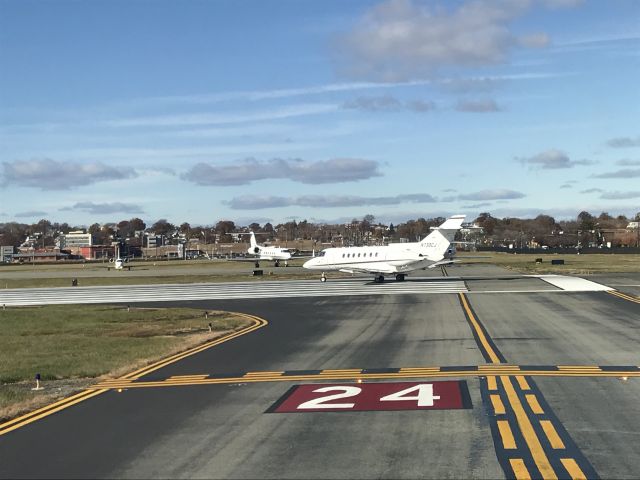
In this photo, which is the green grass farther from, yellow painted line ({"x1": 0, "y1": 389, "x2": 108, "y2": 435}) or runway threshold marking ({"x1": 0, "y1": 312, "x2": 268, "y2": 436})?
yellow painted line ({"x1": 0, "y1": 389, "x2": 108, "y2": 435})

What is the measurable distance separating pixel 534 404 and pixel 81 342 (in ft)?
64.2

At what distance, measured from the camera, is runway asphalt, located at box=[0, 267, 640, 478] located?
31.0 ft

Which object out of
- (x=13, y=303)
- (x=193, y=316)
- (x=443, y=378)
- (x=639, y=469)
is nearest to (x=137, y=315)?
(x=193, y=316)

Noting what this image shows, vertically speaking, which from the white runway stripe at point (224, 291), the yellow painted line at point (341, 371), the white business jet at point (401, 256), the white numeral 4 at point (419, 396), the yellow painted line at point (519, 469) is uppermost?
the white business jet at point (401, 256)

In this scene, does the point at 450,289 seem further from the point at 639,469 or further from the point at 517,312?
the point at 639,469

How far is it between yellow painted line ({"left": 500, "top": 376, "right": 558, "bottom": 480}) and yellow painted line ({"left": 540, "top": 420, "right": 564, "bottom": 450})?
0.19 meters

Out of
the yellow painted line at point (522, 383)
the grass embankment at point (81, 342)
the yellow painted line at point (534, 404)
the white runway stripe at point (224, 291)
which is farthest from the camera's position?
the white runway stripe at point (224, 291)

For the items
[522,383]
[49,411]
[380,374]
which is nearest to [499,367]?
[522,383]

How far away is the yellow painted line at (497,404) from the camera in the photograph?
1239cm

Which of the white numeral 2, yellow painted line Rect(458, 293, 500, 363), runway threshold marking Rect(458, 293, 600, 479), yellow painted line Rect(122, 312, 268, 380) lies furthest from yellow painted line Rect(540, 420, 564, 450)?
yellow painted line Rect(122, 312, 268, 380)

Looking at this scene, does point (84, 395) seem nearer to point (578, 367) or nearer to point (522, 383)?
point (522, 383)

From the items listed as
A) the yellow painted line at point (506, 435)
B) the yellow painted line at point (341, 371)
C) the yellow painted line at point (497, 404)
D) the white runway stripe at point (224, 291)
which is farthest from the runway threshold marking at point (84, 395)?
the white runway stripe at point (224, 291)

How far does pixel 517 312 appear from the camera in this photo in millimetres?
33438

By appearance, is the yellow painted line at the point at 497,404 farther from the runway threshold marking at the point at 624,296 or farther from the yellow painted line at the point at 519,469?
the runway threshold marking at the point at 624,296
